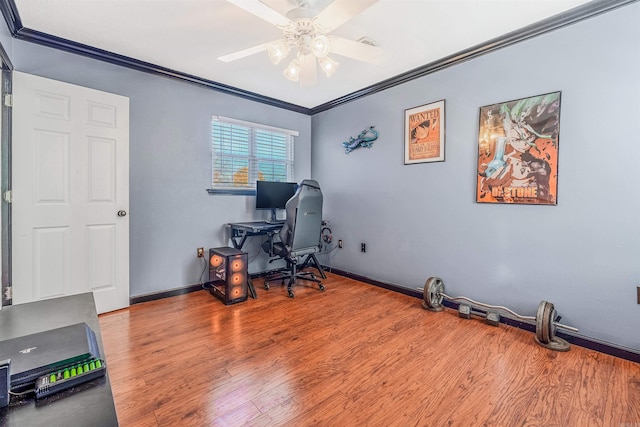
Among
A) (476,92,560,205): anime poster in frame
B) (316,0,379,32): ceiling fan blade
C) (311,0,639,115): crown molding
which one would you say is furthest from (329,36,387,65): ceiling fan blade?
(476,92,560,205): anime poster in frame

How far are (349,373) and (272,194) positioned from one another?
7.94 feet

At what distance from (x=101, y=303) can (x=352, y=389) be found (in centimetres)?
234

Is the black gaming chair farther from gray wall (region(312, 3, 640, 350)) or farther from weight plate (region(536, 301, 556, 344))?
weight plate (region(536, 301, 556, 344))

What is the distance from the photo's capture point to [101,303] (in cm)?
257

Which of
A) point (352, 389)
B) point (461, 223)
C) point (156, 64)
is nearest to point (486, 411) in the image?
point (352, 389)

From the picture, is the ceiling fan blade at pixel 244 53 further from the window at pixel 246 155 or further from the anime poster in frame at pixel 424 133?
the anime poster in frame at pixel 424 133

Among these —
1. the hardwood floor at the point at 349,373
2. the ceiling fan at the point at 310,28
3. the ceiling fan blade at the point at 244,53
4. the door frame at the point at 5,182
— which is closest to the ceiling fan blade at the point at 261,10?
the ceiling fan at the point at 310,28

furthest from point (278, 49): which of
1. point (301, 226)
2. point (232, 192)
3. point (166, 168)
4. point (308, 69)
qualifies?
point (232, 192)

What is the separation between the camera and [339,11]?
5.17ft

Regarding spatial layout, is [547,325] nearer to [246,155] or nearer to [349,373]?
[349,373]

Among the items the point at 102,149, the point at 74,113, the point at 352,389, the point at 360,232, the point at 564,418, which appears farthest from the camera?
the point at 360,232

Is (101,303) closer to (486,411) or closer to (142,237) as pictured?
(142,237)

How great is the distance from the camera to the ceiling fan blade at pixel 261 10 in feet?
4.97

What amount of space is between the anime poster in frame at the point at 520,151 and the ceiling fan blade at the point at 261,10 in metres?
1.88
